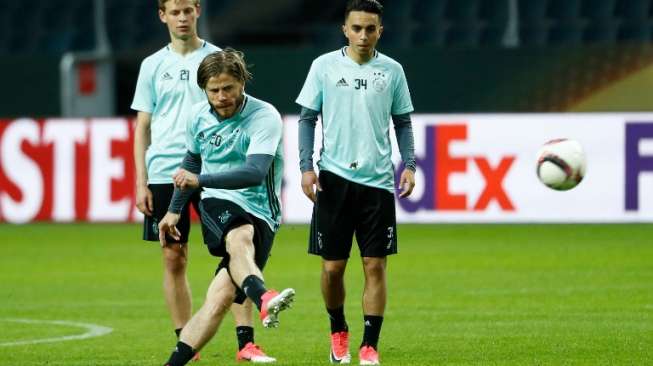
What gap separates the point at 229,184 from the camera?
25.5 feet

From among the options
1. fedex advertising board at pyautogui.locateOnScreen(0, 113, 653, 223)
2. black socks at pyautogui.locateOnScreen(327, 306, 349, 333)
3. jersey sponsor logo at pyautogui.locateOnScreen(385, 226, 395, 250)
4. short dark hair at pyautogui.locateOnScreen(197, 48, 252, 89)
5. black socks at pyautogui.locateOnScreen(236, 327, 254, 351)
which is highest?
short dark hair at pyautogui.locateOnScreen(197, 48, 252, 89)

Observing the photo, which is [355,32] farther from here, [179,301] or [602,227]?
[602,227]

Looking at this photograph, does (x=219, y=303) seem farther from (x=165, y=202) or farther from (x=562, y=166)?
(x=562, y=166)

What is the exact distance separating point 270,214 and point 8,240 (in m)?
11.7

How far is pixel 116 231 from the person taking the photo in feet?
67.6

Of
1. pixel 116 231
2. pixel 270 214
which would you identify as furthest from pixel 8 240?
pixel 270 214

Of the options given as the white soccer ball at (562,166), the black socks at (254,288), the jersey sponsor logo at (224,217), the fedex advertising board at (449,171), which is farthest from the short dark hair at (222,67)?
the fedex advertising board at (449,171)

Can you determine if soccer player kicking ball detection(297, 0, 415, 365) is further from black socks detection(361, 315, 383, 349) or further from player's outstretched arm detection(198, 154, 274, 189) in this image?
player's outstretched arm detection(198, 154, 274, 189)

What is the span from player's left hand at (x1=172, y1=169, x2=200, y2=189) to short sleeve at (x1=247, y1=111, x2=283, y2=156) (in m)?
0.35

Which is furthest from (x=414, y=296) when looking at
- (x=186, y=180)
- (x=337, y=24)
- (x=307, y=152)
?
(x=337, y=24)

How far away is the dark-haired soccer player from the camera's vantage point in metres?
9.35

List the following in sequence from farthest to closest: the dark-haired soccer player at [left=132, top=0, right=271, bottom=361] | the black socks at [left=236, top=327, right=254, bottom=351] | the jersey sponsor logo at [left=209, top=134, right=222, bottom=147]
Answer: the dark-haired soccer player at [left=132, top=0, right=271, bottom=361], the black socks at [left=236, top=327, right=254, bottom=351], the jersey sponsor logo at [left=209, top=134, right=222, bottom=147]

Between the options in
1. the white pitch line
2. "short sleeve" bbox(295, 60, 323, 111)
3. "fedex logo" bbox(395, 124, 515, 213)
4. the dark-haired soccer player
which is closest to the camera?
"short sleeve" bbox(295, 60, 323, 111)

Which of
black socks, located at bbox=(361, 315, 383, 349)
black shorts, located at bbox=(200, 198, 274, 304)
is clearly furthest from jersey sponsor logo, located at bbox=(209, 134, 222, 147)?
black socks, located at bbox=(361, 315, 383, 349)
